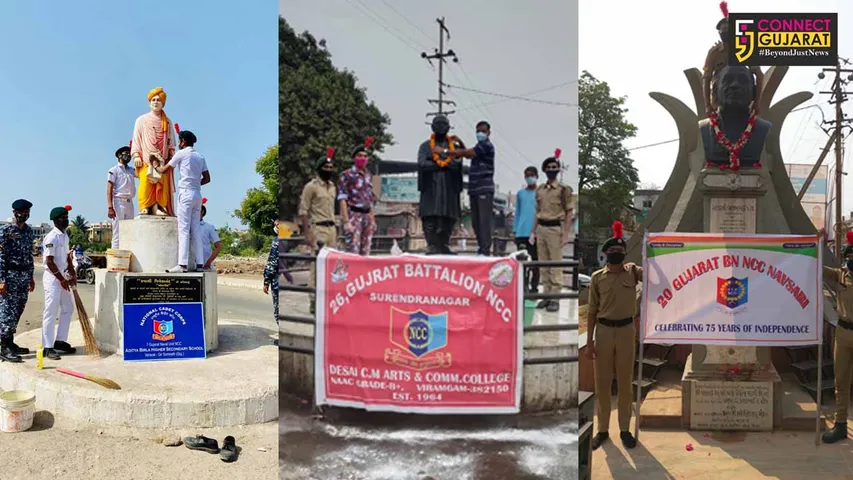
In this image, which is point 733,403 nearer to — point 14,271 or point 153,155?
point 153,155

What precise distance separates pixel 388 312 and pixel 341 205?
0.59m

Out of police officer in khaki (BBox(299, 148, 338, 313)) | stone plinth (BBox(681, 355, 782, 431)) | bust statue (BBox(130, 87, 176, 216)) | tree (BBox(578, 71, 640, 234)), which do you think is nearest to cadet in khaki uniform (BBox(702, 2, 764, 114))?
tree (BBox(578, 71, 640, 234))

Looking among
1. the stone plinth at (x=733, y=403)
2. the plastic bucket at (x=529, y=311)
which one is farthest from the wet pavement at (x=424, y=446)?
the stone plinth at (x=733, y=403)

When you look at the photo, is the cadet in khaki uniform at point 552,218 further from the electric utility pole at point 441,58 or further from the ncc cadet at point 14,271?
the ncc cadet at point 14,271

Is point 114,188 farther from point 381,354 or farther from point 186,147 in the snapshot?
point 381,354

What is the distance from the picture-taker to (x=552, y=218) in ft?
9.34

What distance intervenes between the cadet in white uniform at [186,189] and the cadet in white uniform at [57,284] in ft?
3.74

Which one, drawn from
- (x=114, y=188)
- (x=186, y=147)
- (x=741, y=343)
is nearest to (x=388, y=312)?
(x=741, y=343)

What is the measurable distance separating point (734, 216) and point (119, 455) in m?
5.06

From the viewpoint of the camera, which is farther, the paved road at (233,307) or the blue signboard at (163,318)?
the paved road at (233,307)

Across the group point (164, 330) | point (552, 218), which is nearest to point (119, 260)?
point (164, 330)

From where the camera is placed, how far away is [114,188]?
838cm

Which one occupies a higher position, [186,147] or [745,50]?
[745,50]

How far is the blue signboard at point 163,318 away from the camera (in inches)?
229
